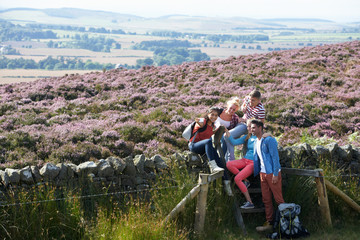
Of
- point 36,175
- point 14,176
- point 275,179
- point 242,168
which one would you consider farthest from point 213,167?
point 14,176

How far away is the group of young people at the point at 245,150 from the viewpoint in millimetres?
7086

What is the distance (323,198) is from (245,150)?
1.67 meters

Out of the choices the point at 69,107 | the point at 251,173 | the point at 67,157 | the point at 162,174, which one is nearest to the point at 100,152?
the point at 67,157

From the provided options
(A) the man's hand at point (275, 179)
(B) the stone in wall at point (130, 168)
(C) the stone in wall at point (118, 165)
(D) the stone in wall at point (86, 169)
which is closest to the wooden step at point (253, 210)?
(A) the man's hand at point (275, 179)

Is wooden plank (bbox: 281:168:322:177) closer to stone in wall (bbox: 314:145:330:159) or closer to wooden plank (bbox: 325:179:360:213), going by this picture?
wooden plank (bbox: 325:179:360:213)

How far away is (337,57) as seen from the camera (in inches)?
1108

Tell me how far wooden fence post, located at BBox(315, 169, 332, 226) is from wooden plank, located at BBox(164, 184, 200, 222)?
2.30 meters

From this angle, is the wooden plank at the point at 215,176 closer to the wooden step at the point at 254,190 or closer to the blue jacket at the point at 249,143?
the blue jacket at the point at 249,143

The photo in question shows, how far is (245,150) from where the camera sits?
25.8ft

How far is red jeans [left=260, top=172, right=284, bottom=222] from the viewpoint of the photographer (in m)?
7.16

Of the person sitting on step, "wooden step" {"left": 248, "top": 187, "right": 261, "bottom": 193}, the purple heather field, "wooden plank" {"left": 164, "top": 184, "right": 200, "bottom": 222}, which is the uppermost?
the person sitting on step

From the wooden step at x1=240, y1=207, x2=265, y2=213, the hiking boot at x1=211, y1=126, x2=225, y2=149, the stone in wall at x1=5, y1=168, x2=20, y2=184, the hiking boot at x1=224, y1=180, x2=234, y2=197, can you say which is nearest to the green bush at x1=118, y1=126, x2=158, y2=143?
the hiking boot at x1=211, y1=126, x2=225, y2=149

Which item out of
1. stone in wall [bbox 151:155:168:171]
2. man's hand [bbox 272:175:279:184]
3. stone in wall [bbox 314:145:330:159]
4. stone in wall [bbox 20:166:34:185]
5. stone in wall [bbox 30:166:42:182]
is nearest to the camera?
stone in wall [bbox 20:166:34:185]

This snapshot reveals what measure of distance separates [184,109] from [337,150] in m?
9.28
